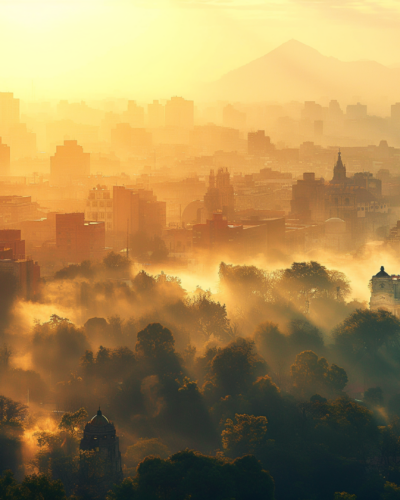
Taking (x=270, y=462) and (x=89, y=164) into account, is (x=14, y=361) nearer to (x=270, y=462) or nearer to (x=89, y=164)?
(x=270, y=462)

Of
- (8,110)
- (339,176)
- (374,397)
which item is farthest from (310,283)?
(8,110)

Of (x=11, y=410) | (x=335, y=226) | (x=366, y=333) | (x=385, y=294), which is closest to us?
(x=11, y=410)

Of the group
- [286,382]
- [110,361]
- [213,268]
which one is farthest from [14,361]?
[213,268]

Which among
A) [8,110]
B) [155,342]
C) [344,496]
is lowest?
[344,496]

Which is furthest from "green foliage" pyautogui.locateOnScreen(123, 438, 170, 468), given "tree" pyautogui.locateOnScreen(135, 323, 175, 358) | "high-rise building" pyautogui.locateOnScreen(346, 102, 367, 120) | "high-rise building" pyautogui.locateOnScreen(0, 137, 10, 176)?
"high-rise building" pyautogui.locateOnScreen(346, 102, 367, 120)

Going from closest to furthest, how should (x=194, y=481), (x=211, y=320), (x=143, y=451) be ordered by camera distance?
(x=194, y=481)
(x=143, y=451)
(x=211, y=320)

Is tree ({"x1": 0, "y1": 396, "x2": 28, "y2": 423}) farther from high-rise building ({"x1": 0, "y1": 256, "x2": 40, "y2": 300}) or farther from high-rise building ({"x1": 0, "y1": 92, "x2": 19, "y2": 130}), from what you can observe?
high-rise building ({"x1": 0, "y1": 92, "x2": 19, "y2": 130})

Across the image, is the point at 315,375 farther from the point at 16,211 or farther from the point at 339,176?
the point at 339,176
